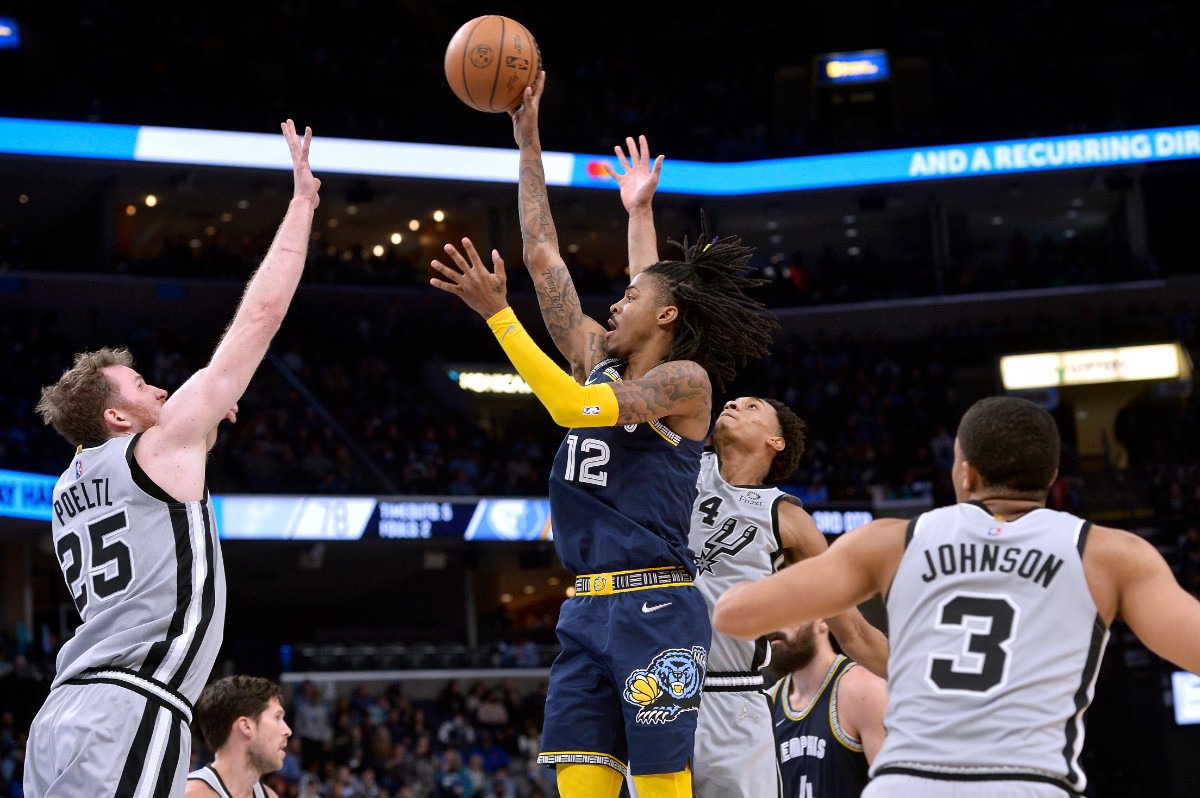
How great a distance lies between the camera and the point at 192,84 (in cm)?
2716

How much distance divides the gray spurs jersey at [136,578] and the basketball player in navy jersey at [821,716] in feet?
7.32

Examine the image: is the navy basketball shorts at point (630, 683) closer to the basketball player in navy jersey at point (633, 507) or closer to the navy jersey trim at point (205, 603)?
the basketball player in navy jersey at point (633, 507)

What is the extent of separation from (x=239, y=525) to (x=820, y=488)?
1055 centimetres

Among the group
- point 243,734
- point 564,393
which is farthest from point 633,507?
point 243,734

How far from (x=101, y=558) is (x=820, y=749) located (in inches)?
111

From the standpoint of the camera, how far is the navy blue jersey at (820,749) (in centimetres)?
533

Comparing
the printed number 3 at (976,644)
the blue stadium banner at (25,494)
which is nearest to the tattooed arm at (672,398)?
the printed number 3 at (976,644)

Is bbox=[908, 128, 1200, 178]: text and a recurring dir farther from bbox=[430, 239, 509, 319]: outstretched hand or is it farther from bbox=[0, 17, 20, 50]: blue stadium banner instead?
bbox=[430, 239, 509, 319]: outstretched hand

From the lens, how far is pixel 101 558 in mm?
4414

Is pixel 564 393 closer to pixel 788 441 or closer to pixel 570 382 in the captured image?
pixel 570 382

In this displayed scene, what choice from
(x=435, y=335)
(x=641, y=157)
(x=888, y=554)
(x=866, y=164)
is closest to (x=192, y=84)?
(x=435, y=335)

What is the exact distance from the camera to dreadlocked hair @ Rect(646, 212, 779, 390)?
5121mm

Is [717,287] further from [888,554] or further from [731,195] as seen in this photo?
[731,195]

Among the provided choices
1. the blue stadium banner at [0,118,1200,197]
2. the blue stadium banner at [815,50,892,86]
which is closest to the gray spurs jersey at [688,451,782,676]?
the blue stadium banner at [0,118,1200,197]
